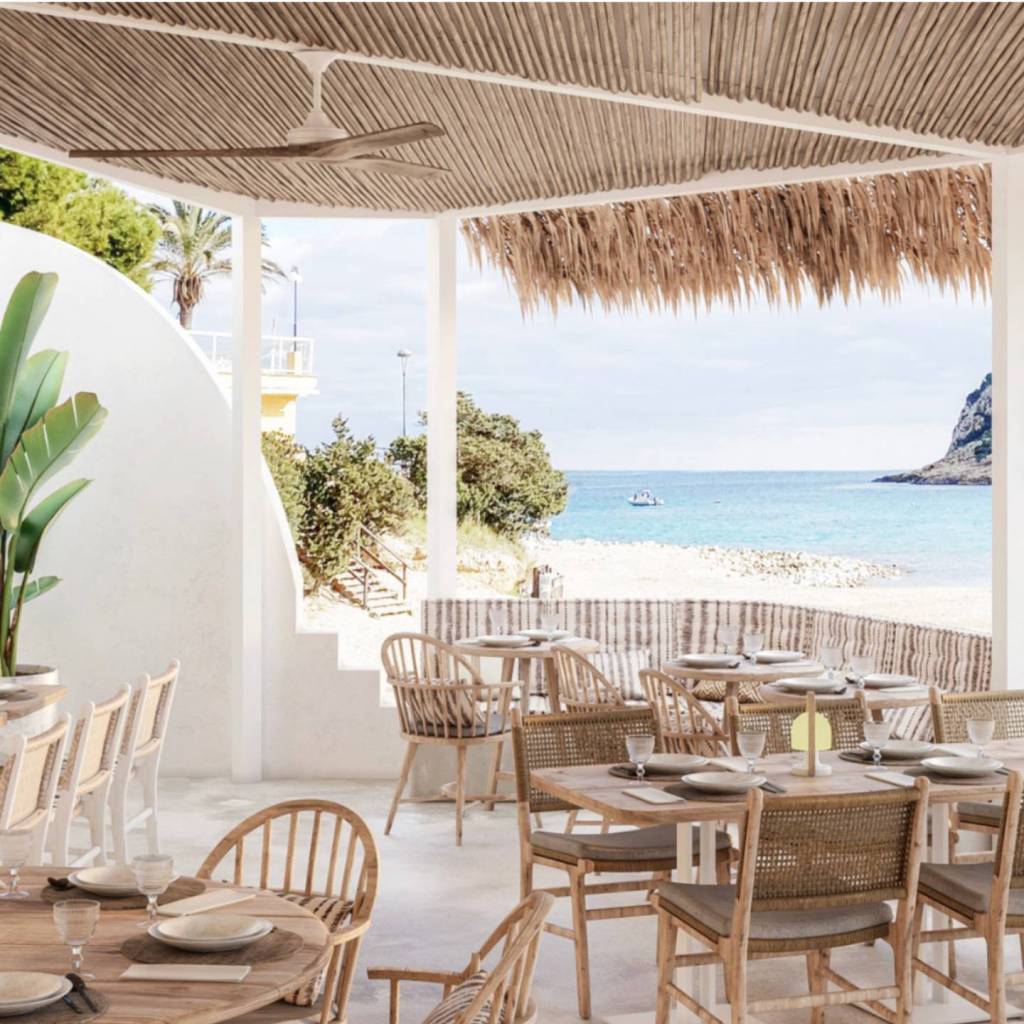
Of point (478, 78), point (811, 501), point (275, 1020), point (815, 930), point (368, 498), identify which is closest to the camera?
point (275, 1020)

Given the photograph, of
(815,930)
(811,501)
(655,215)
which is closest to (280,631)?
(655,215)

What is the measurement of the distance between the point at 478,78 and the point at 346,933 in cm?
351

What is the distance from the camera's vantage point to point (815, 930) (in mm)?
3615

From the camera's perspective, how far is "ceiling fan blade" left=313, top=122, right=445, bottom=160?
4734 millimetres

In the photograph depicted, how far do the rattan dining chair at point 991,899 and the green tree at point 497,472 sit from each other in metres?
25.8

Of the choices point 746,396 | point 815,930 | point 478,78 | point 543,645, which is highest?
point 746,396

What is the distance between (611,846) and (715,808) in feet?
2.55

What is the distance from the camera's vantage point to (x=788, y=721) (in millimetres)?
4941

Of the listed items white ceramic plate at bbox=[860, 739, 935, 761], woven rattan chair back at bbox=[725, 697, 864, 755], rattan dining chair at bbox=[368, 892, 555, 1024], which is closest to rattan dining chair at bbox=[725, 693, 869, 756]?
woven rattan chair back at bbox=[725, 697, 864, 755]

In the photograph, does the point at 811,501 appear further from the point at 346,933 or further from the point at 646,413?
the point at 346,933

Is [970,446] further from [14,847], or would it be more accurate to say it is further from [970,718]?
[14,847]

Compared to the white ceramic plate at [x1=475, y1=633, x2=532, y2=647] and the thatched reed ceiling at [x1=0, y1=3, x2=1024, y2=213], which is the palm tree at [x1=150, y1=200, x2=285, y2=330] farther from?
the white ceramic plate at [x1=475, y1=633, x2=532, y2=647]

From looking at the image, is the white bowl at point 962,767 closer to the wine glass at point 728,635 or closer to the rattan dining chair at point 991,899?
the rattan dining chair at point 991,899

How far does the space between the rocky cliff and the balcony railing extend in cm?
1562
